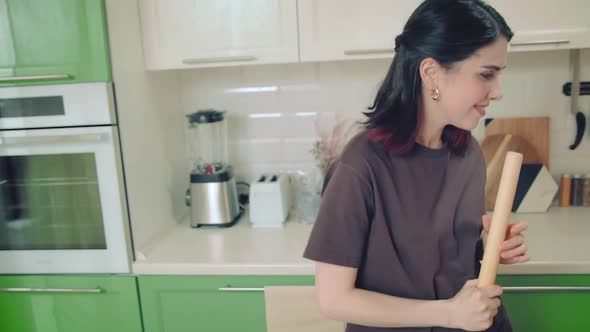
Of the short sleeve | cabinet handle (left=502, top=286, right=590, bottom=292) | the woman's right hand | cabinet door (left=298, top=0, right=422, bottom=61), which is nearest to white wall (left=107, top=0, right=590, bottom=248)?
cabinet door (left=298, top=0, right=422, bottom=61)

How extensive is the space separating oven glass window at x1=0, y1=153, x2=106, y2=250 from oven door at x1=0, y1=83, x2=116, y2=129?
0.40 feet

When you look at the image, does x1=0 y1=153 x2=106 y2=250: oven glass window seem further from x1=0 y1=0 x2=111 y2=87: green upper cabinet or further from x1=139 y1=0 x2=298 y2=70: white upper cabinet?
x1=139 y1=0 x2=298 y2=70: white upper cabinet

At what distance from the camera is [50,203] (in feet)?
5.29

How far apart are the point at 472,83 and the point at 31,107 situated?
1339 millimetres

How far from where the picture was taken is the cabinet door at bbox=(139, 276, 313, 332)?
1539mm

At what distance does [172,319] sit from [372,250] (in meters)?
0.94

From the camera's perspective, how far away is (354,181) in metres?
0.92

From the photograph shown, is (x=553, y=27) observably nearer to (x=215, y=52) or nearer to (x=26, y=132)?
(x=215, y=52)

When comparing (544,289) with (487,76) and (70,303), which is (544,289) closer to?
(487,76)

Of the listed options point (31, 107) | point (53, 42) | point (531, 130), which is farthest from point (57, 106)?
point (531, 130)

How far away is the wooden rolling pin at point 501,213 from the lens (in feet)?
2.66

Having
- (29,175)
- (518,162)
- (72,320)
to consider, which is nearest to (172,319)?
(72,320)

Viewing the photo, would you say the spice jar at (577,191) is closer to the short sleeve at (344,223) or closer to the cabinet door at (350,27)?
the cabinet door at (350,27)

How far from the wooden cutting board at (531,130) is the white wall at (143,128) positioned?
1.33m
